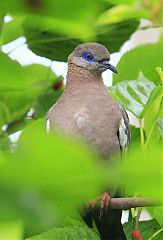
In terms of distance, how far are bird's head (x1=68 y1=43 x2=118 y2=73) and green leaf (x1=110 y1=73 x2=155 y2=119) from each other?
13.4 inches

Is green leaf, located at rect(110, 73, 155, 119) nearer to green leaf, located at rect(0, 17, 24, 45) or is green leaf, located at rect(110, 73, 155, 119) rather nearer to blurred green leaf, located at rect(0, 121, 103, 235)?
green leaf, located at rect(0, 17, 24, 45)

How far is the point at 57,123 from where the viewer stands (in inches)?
43.9

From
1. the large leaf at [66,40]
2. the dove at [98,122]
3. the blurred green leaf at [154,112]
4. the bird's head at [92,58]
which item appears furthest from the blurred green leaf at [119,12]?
the bird's head at [92,58]

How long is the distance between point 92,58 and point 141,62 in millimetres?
418

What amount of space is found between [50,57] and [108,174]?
2.51 ft

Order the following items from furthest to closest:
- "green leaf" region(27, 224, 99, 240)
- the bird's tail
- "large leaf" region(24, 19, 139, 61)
A: the bird's tail, "large leaf" region(24, 19, 139, 61), "green leaf" region(27, 224, 99, 240)

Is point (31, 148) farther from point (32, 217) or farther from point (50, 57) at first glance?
point (50, 57)

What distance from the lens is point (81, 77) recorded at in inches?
52.8

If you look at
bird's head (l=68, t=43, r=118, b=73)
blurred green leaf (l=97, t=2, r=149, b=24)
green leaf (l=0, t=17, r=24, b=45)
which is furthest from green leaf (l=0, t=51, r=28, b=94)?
bird's head (l=68, t=43, r=118, b=73)

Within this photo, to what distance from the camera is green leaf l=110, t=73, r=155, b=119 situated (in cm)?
89

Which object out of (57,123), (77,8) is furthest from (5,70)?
(57,123)

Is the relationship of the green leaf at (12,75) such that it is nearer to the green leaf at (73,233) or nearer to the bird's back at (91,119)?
the green leaf at (73,233)

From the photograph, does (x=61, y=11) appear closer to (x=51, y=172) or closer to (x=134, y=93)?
(x=51, y=172)

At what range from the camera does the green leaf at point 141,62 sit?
0.93m
